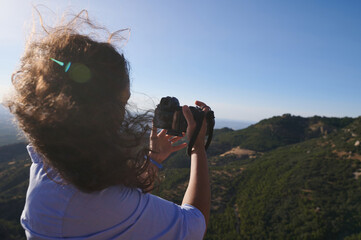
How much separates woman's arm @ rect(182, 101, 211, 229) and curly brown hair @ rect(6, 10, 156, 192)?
0.34 metres

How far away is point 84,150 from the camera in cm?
91

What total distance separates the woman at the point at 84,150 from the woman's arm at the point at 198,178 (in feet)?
0.50

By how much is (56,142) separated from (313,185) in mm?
22701

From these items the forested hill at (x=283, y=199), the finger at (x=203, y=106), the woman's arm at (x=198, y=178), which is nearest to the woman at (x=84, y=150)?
the woman's arm at (x=198, y=178)

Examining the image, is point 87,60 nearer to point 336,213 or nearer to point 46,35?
point 46,35

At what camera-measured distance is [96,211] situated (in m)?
0.90

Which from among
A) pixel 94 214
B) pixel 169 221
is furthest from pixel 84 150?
pixel 169 221

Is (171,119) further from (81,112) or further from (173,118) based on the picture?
(81,112)

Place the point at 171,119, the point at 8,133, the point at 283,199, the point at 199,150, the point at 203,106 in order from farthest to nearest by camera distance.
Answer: the point at 8,133 < the point at 283,199 < the point at 203,106 < the point at 171,119 < the point at 199,150

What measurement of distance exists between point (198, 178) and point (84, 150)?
2.65ft

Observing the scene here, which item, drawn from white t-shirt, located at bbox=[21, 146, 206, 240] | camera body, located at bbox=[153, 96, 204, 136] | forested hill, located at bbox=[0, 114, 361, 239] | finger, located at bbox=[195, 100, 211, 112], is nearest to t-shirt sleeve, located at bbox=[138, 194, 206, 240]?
white t-shirt, located at bbox=[21, 146, 206, 240]

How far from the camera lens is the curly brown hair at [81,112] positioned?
3.01 ft

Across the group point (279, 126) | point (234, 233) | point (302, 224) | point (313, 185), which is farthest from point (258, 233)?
point (279, 126)

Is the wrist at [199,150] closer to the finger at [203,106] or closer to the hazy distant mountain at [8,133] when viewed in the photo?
the finger at [203,106]
